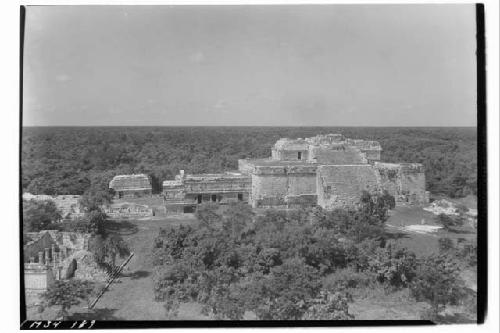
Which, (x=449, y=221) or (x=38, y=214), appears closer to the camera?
(x=38, y=214)

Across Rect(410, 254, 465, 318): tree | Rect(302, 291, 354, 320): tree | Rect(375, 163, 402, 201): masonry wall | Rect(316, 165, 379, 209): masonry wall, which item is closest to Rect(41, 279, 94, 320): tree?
Rect(302, 291, 354, 320): tree

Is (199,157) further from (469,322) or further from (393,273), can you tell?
(469,322)

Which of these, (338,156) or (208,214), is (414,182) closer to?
(338,156)

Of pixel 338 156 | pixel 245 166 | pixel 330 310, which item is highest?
pixel 338 156

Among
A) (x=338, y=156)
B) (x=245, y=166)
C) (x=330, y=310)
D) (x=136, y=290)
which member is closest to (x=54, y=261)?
(x=136, y=290)

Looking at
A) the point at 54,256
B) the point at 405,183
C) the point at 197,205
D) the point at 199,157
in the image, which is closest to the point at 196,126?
the point at 199,157
